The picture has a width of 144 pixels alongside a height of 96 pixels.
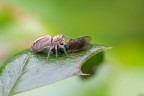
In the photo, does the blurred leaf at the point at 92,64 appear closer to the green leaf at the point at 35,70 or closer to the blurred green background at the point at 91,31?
the blurred green background at the point at 91,31

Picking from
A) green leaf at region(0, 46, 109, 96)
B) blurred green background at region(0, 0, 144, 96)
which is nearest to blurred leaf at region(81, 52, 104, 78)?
blurred green background at region(0, 0, 144, 96)

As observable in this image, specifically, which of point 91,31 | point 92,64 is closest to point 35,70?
point 92,64

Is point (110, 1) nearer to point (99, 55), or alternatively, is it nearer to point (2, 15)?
point (2, 15)

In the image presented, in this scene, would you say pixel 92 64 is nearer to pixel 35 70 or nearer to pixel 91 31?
pixel 35 70

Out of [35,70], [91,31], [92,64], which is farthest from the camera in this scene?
[91,31]

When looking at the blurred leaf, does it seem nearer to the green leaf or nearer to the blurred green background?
the blurred green background

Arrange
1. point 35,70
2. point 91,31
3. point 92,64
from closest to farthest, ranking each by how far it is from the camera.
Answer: point 35,70
point 92,64
point 91,31

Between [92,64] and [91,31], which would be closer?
[92,64]
